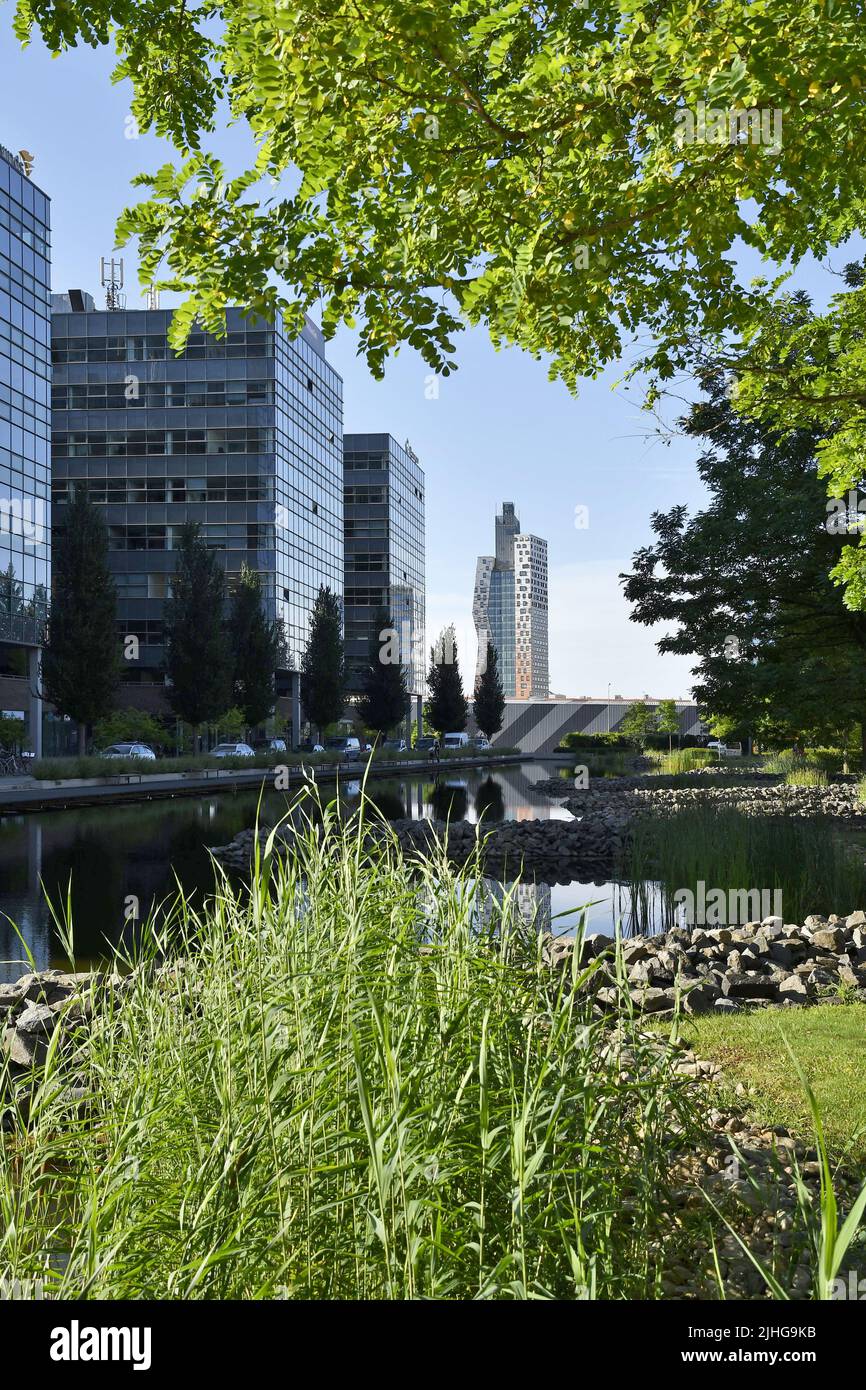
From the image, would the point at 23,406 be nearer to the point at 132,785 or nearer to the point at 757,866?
the point at 132,785

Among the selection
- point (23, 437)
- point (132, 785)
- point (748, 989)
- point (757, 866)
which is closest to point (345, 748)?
point (23, 437)

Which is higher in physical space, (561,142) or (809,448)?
(809,448)

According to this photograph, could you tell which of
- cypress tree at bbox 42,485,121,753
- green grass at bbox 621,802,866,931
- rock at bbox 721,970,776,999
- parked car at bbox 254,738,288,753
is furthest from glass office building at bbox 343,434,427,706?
rock at bbox 721,970,776,999

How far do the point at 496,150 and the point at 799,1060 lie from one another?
17.3 feet

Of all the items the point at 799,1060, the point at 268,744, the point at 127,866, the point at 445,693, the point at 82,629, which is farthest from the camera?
the point at 445,693

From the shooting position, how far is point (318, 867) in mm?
4918

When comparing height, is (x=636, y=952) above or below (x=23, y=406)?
below

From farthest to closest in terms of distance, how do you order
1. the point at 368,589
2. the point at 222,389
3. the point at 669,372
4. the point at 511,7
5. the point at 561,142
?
the point at 368,589 < the point at 222,389 < the point at 669,372 < the point at 561,142 < the point at 511,7

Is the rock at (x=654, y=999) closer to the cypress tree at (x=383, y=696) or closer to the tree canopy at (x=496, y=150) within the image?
the tree canopy at (x=496, y=150)

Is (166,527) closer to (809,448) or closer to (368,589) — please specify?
(368,589)

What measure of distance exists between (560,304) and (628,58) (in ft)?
3.97

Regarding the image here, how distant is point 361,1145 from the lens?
3105mm

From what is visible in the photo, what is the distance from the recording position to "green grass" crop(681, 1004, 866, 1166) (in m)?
4.56
